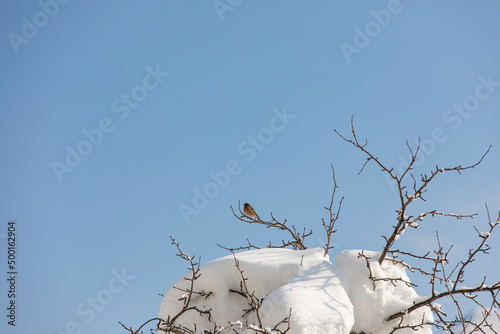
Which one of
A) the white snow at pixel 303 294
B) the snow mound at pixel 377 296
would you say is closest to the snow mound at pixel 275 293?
the white snow at pixel 303 294

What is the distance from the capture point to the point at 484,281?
3.47 metres

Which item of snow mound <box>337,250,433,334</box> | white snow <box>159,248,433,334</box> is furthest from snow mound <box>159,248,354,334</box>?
snow mound <box>337,250,433,334</box>

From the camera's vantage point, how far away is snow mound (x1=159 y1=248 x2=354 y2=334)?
3.27 m

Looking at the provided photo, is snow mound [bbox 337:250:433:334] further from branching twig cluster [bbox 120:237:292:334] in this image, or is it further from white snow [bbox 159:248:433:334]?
branching twig cluster [bbox 120:237:292:334]

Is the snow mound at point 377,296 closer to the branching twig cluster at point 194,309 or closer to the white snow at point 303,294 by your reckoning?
the white snow at point 303,294

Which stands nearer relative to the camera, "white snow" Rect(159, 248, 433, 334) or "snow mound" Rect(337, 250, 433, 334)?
"white snow" Rect(159, 248, 433, 334)

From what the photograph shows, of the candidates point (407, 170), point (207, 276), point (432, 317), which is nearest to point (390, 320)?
point (432, 317)

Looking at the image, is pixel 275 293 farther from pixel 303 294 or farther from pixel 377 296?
pixel 377 296

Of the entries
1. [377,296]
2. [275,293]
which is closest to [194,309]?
[275,293]

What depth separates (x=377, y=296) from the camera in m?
3.55

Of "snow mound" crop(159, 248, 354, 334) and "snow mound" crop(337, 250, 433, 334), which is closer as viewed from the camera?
"snow mound" crop(159, 248, 354, 334)

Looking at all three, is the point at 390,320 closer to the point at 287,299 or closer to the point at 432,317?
the point at 432,317

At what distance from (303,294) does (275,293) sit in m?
0.20

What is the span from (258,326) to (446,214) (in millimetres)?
1811
